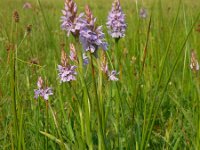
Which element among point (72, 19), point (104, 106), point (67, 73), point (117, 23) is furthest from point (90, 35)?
point (104, 106)

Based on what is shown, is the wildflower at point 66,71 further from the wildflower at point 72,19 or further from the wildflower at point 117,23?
the wildflower at point 117,23

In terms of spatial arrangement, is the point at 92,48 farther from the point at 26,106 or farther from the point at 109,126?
the point at 26,106

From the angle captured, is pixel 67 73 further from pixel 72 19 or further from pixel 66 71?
pixel 72 19

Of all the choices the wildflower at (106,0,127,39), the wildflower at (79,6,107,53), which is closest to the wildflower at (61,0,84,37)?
the wildflower at (79,6,107,53)

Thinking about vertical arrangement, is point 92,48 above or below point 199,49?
below

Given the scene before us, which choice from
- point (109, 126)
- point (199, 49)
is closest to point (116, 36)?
point (109, 126)

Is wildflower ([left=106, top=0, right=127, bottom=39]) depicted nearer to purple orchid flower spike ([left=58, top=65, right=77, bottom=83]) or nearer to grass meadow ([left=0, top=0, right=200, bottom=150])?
grass meadow ([left=0, top=0, right=200, bottom=150])

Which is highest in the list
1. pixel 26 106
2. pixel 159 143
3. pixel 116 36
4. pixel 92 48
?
pixel 116 36

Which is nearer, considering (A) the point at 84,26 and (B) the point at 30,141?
(A) the point at 84,26

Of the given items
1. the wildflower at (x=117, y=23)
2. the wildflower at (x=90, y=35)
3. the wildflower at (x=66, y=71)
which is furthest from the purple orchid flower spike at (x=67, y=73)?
the wildflower at (x=117, y=23)
